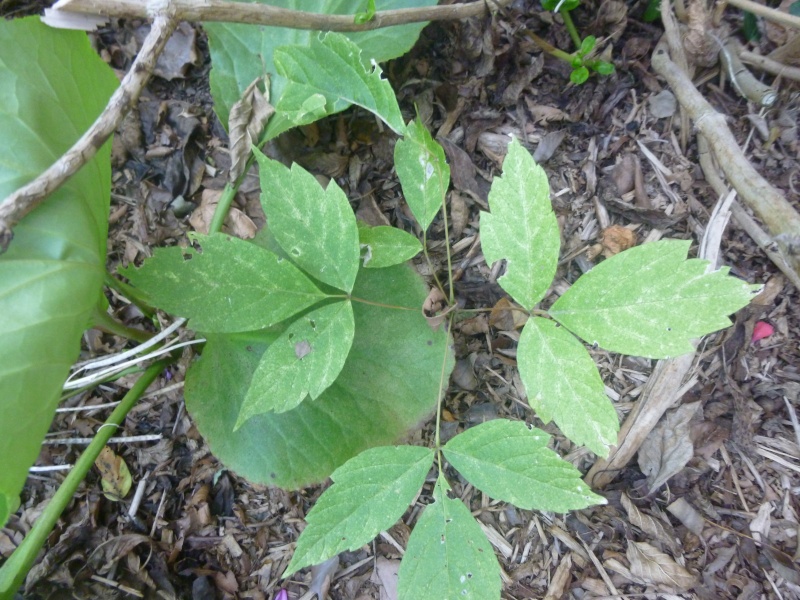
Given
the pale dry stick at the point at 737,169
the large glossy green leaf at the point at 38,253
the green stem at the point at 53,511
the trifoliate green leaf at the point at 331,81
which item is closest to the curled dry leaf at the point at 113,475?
the green stem at the point at 53,511

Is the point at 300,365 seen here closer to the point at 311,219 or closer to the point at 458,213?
the point at 311,219

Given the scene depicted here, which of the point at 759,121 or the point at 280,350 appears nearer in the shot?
the point at 280,350

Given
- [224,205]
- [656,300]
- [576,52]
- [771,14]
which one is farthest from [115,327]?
[771,14]

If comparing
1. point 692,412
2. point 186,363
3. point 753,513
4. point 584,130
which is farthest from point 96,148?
point 753,513

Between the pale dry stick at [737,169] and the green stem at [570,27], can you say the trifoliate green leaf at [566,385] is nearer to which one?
the pale dry stick at [737,169]

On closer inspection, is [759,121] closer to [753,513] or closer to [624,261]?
[624,261]

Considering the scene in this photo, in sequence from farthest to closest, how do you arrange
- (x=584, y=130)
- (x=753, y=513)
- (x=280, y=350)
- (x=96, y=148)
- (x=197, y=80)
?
(x=197, y=80) < (x=584, y=130) < (x=753, y=513) < (x=280, y=350) < (x=96, y=148)

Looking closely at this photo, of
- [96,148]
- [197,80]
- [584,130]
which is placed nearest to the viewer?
[96,148]
